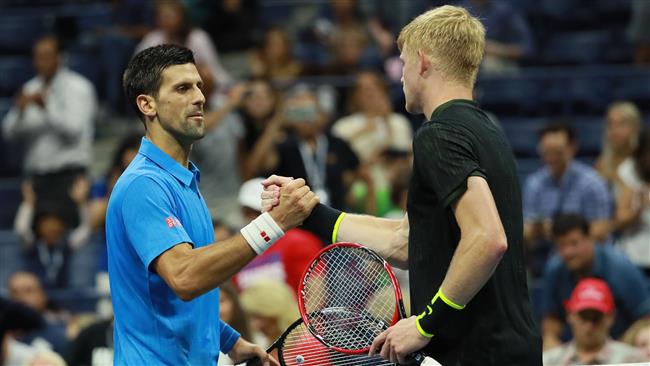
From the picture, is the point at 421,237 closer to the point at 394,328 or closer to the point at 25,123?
the point at 394,328

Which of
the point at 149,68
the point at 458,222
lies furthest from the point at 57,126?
the point at 458,222

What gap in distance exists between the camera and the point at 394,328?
460 cm

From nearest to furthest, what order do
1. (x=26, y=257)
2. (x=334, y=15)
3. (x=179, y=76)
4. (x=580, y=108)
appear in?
(x=179, y=76)
(x=26, y=257)
(x=580, y=108)
(x=334, y=15)

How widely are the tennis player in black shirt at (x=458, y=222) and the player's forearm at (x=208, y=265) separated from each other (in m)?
0.59

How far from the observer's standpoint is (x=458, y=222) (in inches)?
176

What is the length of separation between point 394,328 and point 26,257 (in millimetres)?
7238

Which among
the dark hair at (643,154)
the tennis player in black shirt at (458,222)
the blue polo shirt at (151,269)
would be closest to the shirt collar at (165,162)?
the blue polo shirt at (151,269)

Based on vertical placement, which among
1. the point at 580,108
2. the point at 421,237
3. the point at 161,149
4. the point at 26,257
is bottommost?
the point at 26,257

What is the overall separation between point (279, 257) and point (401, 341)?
4725 mm

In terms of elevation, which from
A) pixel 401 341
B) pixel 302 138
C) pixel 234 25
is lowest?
pixel 302 138

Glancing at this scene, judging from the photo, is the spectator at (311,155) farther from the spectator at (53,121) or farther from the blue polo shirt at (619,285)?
the blue polo shirt at (619,285)

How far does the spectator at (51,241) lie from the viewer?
11.0 metres

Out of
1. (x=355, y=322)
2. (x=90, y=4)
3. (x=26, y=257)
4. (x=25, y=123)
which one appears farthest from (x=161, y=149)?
(x=90, y=4)

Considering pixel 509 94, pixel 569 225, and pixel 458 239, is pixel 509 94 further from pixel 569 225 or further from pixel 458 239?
pixel 458 239
